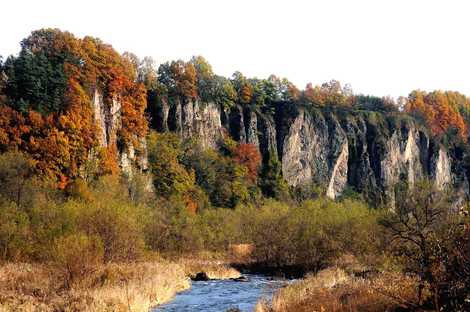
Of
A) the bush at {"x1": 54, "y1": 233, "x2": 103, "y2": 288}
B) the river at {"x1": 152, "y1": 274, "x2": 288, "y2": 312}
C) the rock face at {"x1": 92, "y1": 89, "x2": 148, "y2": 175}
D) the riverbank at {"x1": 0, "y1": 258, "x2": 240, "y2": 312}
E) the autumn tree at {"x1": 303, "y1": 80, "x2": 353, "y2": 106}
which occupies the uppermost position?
the autumn tree at {"x1": 303, "y1": 80, "x2": 353, "y2": 106}

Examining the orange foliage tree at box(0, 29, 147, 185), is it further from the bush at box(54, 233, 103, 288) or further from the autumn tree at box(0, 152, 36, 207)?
the bush at box(54, 233, 103, 288)

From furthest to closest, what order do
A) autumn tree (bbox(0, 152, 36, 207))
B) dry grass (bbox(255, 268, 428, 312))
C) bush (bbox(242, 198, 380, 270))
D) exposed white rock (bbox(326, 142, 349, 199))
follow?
1. exposed white rock (bbox(326, 142, 349, 199))
2. autumn tree (bbox(0, 152, 36, 207))
3. bush (bbox(242, 198, 380, 270))
4. dry grass (bbox(255, 268, 428, 312))

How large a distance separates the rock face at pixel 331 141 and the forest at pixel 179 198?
1605mm

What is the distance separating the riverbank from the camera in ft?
75.0

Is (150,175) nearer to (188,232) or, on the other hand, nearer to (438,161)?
(188,232)

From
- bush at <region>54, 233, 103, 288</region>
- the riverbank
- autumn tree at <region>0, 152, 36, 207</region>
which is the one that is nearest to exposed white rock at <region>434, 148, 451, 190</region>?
autumn tree at <region>0, 152, 36, 207</region>

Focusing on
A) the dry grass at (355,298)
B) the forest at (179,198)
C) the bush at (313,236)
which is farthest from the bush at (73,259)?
the bush at (313,236)

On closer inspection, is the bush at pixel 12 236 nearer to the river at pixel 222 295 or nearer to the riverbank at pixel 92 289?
the riverbank at pixel 92 289

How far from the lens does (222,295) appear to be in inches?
1277

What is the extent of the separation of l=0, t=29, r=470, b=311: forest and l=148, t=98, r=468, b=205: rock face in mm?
1605

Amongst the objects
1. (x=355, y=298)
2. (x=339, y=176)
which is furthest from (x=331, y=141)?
(x=355, y=298)

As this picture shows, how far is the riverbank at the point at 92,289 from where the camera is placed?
22859 mm

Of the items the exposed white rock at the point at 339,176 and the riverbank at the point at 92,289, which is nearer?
the riverbank at the point at 92,289

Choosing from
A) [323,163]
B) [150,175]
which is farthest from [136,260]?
[323,163]
